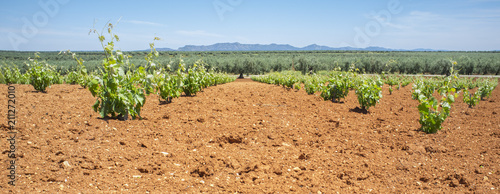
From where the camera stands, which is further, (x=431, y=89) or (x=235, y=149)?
(x=431, y=89)

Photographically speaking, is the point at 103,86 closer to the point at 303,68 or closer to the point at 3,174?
the point at 3,174

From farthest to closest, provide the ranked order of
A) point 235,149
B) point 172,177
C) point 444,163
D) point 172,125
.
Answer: point 172,125, point 235,149, point 444,163, point 172,177

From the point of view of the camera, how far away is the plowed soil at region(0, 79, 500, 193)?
2744 millimetres

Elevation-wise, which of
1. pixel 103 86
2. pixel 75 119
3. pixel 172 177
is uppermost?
pixel 103 86

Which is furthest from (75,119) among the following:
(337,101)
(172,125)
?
(337,101)

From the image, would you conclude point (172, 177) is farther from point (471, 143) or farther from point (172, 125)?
point (471, 143)

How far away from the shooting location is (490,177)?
9.87 ft

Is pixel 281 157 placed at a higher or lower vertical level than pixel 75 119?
lower

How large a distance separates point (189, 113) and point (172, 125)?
34.2 inches

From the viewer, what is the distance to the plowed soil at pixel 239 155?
108 inches

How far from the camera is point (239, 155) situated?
11.7 ft

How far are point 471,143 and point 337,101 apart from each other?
408 cm

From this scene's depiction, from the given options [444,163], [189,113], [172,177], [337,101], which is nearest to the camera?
[172,177]

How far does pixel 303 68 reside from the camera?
34.2 m
